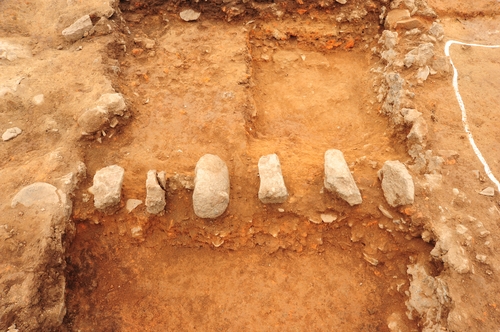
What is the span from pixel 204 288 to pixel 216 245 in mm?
491

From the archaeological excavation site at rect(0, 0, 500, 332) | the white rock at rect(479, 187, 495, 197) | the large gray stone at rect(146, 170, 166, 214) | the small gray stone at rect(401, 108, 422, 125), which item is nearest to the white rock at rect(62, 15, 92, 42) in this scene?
the archaeological excavation site at rect(0, 0, 500, 332)

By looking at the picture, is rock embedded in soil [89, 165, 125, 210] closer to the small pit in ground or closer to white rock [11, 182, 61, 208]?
the small pit in ground

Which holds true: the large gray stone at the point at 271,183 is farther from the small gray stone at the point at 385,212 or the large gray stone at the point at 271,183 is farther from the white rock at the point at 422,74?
the white rock at the point at 422,74

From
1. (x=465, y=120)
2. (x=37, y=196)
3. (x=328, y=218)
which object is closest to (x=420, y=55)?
(x=465, y=120)

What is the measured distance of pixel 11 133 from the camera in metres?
4.07

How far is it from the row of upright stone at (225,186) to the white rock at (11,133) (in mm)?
1371

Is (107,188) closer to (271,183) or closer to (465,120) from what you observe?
(271,183)

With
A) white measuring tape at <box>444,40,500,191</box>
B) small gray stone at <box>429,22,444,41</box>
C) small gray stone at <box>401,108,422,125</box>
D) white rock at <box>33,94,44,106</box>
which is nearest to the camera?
white measuring tape at <box>444,40,500,191</box>

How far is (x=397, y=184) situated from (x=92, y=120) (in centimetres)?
355

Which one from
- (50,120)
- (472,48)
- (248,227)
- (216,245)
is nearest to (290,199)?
(248,227)

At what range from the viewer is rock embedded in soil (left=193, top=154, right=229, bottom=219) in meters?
3.41

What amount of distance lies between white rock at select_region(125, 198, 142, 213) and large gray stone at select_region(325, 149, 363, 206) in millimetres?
2061

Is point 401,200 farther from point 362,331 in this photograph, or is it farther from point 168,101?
point 168,101

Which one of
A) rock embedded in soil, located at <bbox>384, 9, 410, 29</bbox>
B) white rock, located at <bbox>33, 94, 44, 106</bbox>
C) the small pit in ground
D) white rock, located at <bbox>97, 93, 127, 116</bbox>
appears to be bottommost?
the small pit in ground
